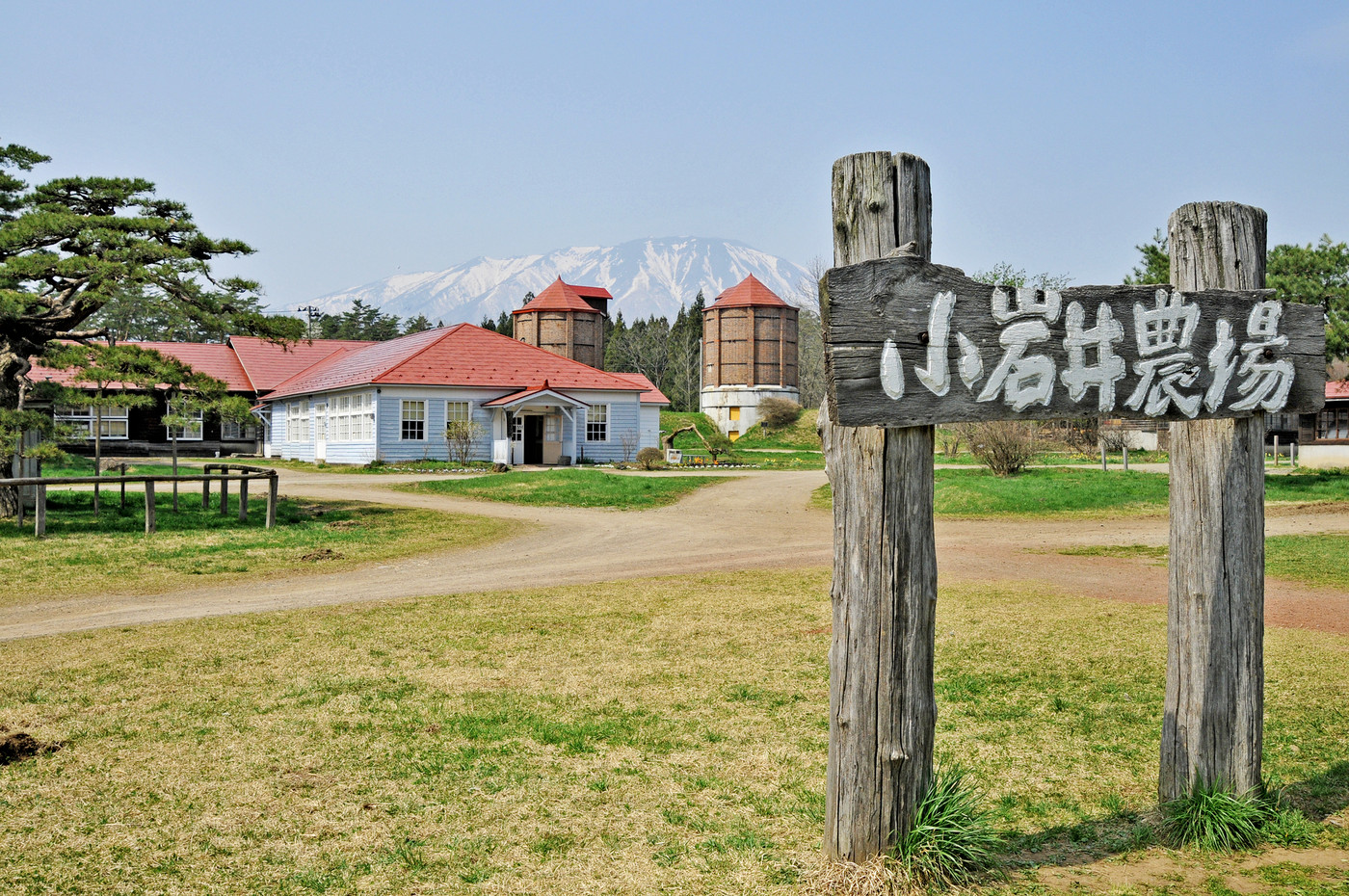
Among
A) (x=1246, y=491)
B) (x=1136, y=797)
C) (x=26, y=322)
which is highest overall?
(x=26, y=322)

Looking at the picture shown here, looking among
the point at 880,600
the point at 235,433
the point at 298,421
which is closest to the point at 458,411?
the point at 298,421

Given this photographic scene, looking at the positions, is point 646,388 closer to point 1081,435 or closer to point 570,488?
point 570,488

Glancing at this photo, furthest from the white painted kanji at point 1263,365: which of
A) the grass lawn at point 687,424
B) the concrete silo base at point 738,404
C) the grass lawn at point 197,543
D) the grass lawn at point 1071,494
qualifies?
the concrete silo base at point 738,404

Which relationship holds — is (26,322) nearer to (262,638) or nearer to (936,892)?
(262,638)

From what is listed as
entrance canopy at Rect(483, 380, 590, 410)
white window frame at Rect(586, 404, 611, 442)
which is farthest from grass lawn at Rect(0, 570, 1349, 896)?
white window frame at Rect(586, 404, 611, 442)

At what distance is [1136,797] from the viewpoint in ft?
15.1

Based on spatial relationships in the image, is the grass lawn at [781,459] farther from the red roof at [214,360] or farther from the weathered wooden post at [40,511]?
the weathered wooden post at [40,511]

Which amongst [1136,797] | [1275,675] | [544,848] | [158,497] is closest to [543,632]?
[544,848]

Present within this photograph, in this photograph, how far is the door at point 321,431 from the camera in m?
37.2

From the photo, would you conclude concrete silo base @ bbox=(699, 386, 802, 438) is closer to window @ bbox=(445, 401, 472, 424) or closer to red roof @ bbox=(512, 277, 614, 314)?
red roof @ bbox=(512, 277, 614, 314)

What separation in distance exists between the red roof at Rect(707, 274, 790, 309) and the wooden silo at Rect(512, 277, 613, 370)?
7.76m

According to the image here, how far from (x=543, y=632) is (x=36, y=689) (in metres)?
3.54

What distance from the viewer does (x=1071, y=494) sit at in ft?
66.7

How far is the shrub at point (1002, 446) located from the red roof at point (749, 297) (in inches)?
1352
